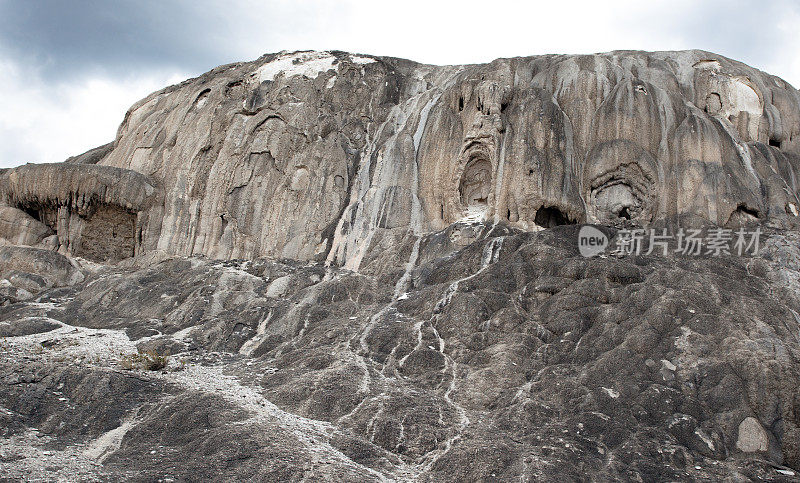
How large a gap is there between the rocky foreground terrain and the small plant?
11 centimetres

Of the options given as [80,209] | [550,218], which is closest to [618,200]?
[550,218]

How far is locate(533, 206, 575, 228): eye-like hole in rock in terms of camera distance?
28.1m

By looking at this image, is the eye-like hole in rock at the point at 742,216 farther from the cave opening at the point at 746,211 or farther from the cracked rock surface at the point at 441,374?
the cracked rock surface at the point at 441,374

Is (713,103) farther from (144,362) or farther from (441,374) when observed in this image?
(144,362)

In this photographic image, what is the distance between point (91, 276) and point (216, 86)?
13.6 metres

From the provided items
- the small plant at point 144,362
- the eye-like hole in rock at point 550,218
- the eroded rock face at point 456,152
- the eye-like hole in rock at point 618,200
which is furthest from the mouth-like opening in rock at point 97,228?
the eye-like hole in rock at point 618,200

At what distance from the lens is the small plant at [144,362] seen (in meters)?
19.5

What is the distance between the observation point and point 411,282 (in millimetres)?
25234

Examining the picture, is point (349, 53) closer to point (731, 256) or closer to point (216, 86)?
point (216, 86)

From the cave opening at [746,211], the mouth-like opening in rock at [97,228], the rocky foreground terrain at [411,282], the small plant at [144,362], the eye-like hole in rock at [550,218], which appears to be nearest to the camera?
the rocky foreground terrain at [411,282]

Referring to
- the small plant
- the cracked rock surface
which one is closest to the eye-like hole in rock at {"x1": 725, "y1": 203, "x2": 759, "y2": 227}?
the cracked rock surface

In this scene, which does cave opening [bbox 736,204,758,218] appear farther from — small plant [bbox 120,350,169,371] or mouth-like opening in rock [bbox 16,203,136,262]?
mouth-like opening in rock [bbox 16,203,136,262]

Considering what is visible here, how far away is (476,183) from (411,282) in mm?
7512

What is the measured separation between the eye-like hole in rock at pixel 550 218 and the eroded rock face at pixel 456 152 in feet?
0.31
